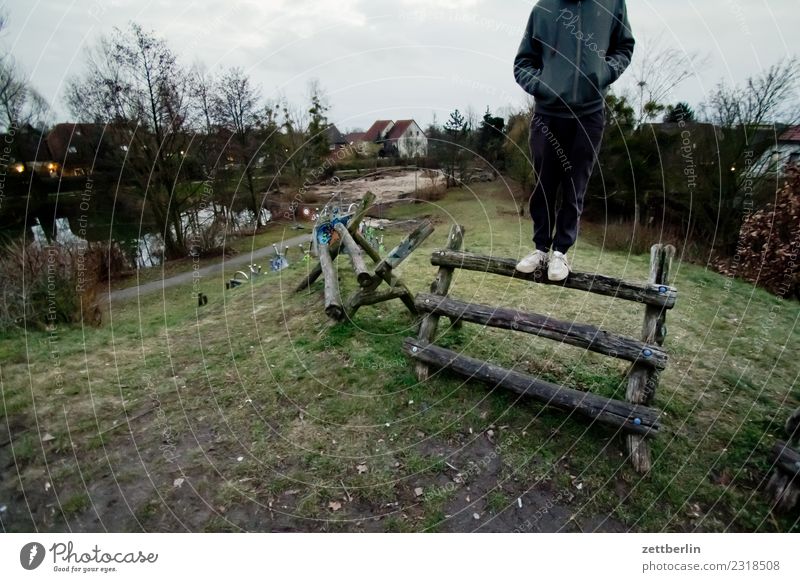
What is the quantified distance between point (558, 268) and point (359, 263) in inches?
96.0

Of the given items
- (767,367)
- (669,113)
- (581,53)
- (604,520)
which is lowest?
(604,520)

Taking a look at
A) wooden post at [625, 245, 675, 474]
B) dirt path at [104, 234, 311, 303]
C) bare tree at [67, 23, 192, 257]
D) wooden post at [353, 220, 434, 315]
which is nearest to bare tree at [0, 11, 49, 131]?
bare tree at [67, 23, 192, 257]

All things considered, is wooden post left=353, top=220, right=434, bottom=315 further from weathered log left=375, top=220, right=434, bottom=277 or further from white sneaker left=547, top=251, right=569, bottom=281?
white sneaker left=547, top=251, right=569, bottom=281

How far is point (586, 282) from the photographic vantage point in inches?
117

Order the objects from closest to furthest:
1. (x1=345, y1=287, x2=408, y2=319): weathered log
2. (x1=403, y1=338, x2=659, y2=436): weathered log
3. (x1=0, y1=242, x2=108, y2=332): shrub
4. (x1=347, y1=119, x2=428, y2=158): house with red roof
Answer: (x1=403, y1=338, x2=659, y2=436): weathered log → (x1=347, y1=119, x2=428, y2=158): house with red roof → (x1=345, y1=287, x2=408, y2=319): weathered log → (x1=0, y1=242, x2=108, y2=332): shrub

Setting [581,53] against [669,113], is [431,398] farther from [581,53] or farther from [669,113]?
[669,113]

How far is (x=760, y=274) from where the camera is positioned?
660cm

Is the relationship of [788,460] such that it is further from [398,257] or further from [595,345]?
[398,257]

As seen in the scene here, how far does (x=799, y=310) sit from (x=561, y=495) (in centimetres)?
599

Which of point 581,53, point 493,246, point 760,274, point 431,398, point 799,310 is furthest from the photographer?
point 493,246

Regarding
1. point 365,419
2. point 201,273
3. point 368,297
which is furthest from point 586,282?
point 201,273

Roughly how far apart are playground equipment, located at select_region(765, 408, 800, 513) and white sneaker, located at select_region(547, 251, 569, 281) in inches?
62.5

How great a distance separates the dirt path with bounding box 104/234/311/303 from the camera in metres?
9.26

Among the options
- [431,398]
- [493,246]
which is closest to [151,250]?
[493,246]
